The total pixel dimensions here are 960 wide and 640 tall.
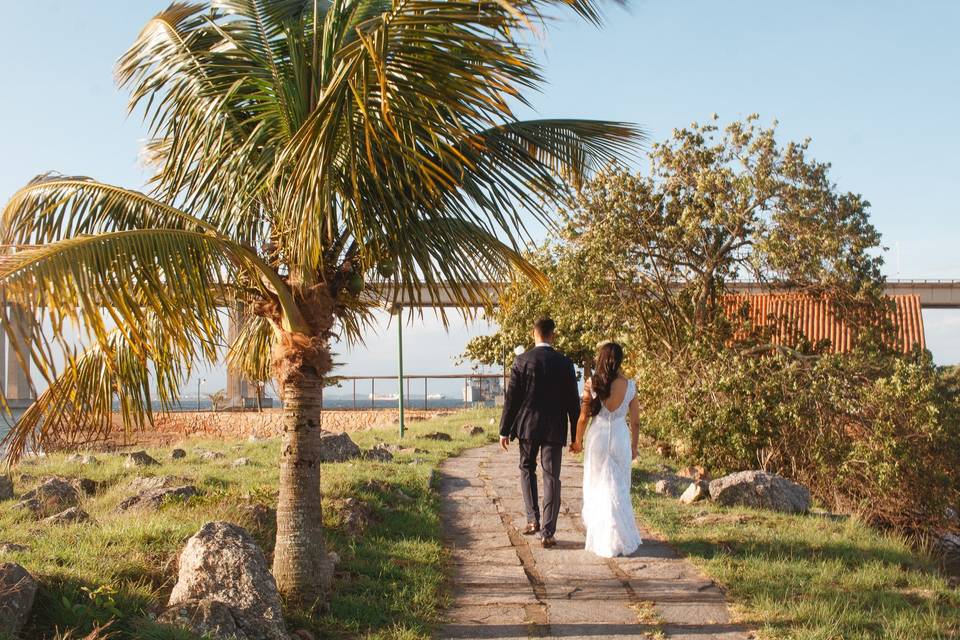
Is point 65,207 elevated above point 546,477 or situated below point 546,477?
above

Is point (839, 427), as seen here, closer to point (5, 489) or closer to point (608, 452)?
point (608, 452)

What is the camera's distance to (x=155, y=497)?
7465 mm

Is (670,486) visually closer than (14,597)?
No

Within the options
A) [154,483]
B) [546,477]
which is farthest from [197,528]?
[546,477]

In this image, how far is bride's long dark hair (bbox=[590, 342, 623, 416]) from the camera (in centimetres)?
682

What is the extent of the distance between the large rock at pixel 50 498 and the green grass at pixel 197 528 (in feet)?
0.63

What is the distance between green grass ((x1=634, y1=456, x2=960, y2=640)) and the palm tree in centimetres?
270

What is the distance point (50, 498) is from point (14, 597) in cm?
414

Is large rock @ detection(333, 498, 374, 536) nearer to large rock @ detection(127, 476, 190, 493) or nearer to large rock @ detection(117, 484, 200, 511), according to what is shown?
large rock @ detection(117, 484, 200, 511)

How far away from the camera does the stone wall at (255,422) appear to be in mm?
24453

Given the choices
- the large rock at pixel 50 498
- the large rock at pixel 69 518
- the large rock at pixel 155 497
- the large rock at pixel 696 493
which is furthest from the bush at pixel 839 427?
the large rock at pixel 69 518

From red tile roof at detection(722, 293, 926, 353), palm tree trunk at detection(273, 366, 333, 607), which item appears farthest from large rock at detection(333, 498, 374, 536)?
red tile roof at detection(722, 293, 926, 353)

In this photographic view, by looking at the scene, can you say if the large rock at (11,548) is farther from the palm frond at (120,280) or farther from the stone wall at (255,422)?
the stone wall at (255,422)

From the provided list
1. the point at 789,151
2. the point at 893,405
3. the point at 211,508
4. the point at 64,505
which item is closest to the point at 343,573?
the point at 211,508
